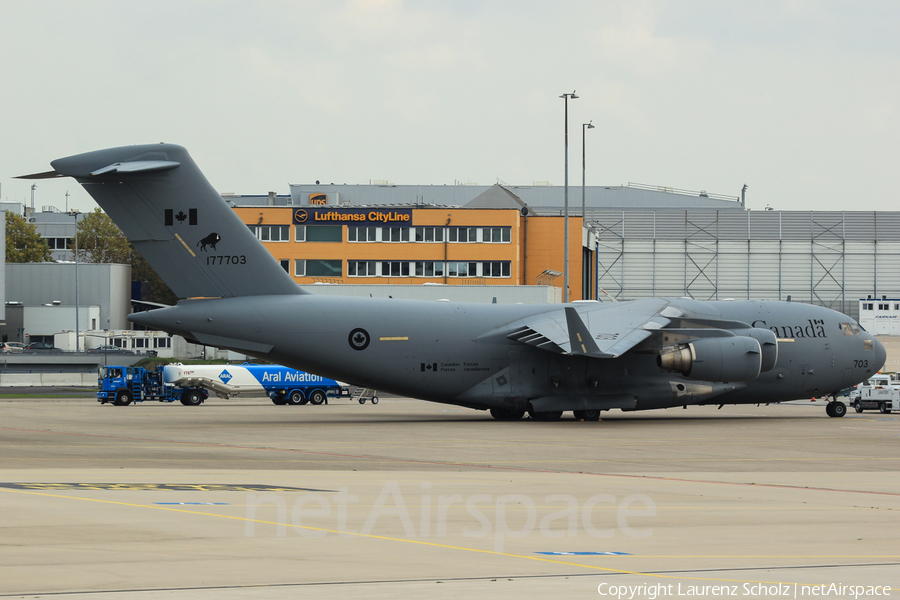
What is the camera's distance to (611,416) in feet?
130

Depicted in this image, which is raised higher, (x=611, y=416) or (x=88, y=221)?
(x=88, y=221)

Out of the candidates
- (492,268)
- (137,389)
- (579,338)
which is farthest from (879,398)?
(492,268)

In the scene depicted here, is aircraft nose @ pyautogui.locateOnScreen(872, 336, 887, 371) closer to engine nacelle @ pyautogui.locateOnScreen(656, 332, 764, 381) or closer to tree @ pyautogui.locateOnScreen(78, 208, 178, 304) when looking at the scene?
engine nacelle @ pyautogui.locateOnScreen(656, 332, 764, 381)

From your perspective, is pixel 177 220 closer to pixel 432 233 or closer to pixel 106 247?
pixel 432 233

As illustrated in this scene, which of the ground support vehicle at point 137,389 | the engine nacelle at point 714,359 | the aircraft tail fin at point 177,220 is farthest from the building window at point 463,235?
the aircraft tail fin at point 177,220

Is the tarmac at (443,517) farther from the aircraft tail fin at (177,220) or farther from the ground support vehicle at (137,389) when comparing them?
the ground support vehicle at (137,389)

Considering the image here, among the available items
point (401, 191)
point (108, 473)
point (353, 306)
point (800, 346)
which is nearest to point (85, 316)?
point (401, 191)

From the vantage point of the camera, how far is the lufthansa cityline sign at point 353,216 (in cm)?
8231

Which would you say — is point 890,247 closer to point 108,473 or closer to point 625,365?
point 625,365

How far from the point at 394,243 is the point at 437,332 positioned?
49.1 metres

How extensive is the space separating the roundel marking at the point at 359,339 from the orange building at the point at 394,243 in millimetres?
48732

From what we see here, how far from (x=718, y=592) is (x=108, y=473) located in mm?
12442

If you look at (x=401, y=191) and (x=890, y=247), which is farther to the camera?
(x=401, y=191)

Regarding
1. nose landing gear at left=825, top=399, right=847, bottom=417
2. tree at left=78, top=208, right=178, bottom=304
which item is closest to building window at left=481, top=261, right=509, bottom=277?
nose landing gear at left=825, top=399, right=847, bottom=417
